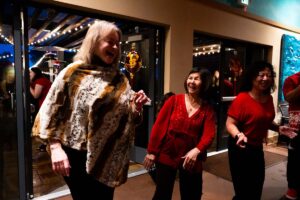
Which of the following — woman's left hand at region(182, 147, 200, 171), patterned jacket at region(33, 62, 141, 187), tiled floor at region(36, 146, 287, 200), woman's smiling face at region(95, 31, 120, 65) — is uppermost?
woman's smiling face at region(95, 31, 120, 65)

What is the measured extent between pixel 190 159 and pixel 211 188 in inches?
58.0

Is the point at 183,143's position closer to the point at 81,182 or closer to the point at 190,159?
the point at 190,159

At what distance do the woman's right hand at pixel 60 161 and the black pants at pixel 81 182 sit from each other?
0.05m

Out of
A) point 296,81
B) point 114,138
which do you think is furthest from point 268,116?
point 114,138

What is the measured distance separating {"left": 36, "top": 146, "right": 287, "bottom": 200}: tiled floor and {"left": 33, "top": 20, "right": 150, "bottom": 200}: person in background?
1542 millimetres

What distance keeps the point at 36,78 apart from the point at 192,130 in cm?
240

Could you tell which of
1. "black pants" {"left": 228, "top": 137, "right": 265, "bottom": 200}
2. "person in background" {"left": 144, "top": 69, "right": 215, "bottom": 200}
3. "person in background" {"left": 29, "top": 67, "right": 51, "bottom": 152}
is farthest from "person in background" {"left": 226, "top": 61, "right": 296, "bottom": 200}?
"person in background" {"left": 29, "top": 67, "right": 51, "bottom": 152}

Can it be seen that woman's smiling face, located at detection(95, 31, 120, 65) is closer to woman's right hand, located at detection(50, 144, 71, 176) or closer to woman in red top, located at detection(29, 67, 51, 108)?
woman's right hand, located at detection(50, 144, 71, 176)

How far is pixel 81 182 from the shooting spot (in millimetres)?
1204

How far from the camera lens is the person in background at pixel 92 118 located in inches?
43.7

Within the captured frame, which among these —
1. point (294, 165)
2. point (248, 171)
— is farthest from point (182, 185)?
point (294, 165)

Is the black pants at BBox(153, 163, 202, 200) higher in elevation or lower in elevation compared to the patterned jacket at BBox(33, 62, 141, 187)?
lower

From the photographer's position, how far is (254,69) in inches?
77.3

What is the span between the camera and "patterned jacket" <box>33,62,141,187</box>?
1109mm
